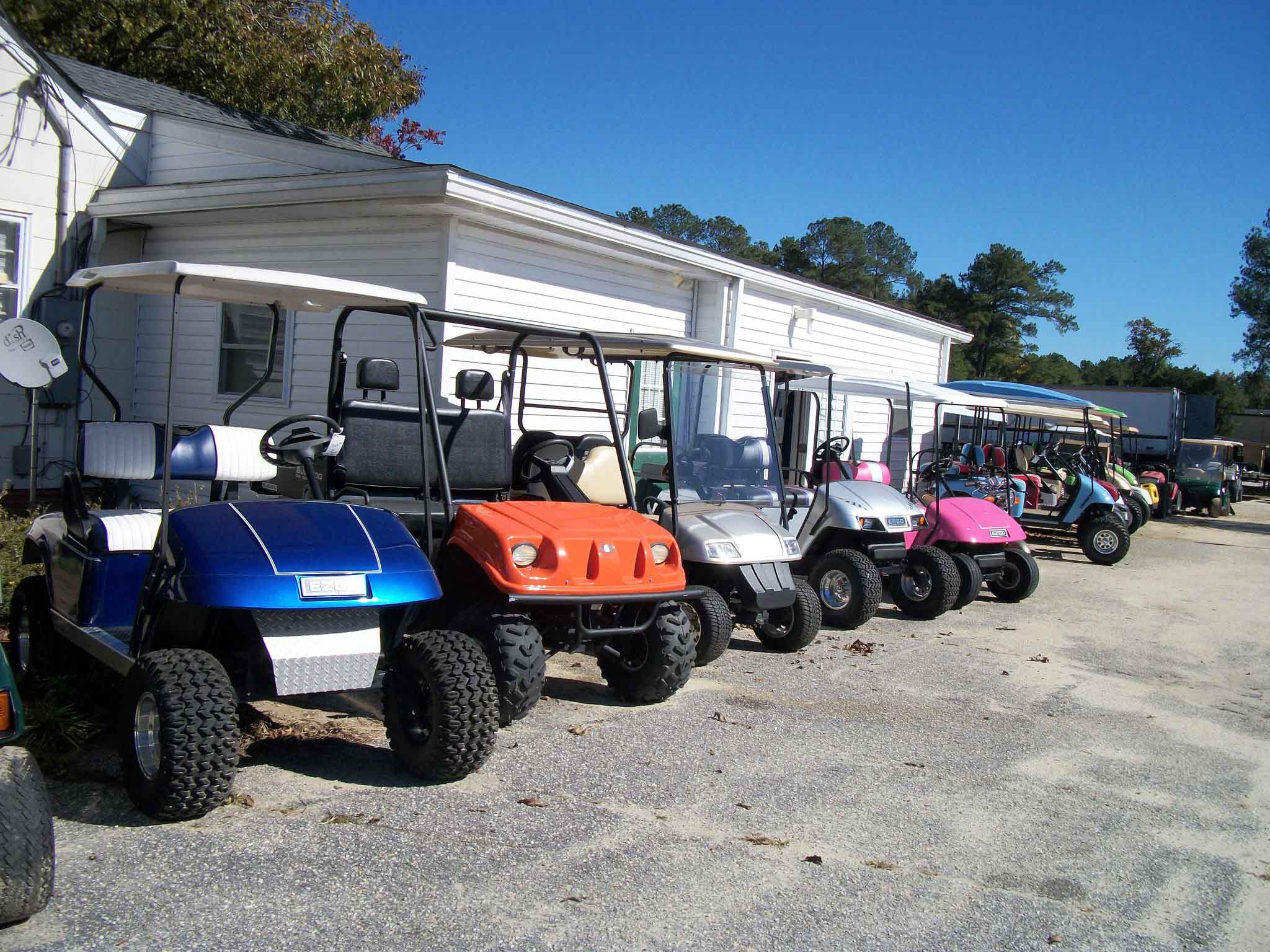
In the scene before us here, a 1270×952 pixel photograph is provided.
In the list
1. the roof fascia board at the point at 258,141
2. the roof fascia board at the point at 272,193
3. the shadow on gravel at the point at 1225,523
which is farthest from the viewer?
the shadow on gravel at the point at 1225,523

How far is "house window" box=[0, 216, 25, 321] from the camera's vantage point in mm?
10586

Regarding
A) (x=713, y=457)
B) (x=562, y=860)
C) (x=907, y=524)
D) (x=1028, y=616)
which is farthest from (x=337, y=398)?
(x=1028, y=616)

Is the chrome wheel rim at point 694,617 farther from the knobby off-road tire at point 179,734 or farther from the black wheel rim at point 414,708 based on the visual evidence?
the knobby off-road tire at point 179,734

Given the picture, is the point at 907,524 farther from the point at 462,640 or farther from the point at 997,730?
the point at 462,640

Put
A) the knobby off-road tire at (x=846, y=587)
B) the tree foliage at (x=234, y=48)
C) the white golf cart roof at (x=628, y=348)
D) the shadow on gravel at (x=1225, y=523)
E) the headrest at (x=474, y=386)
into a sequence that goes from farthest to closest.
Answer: the shadow on gravel at (x=1225, y=523), the tree foliage at (x=234, y=48), the knobby off-road tire at (x=846, y=587), the white golf cart roof at (x=628, y=348), the headrest at (x=474, y=386)

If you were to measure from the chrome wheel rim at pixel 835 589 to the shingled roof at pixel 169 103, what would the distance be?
6.13 m

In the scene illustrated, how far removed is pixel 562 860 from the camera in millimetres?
3883

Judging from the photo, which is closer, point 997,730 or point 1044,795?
point 1044,795

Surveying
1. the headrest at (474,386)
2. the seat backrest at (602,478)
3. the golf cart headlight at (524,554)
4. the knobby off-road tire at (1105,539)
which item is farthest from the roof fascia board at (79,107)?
the knobby off-road tire at (1105,539)

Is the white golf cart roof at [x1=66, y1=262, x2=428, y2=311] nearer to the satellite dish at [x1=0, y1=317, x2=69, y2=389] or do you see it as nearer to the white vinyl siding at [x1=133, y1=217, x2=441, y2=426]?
the satellite dish at [x1=0, y1=317, x2=69, y2=389]

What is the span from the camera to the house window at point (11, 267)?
1059 cm

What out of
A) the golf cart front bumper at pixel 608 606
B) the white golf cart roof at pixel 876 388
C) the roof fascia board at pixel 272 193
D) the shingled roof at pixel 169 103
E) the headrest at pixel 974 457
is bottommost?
the golf cart front bumper at pixel 608 606

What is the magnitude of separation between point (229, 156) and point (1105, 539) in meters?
11.5

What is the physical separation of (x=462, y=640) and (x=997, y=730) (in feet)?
10.3
